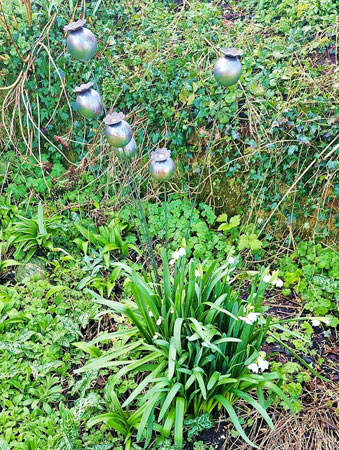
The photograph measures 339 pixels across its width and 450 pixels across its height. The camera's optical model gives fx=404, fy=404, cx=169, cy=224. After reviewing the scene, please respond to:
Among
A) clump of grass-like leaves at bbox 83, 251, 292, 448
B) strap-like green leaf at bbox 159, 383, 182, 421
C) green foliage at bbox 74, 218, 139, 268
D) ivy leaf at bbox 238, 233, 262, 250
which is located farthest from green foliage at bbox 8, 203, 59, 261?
strap-like green leaf at bbox 159, 383, 182, 421

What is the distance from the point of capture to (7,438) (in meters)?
1.97

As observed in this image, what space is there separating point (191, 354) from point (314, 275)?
46.5 inches

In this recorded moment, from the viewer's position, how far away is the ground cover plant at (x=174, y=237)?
6.47 ft

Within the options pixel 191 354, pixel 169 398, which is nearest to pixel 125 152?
pixel 191 354

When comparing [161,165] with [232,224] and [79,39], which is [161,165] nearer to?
[79,39]

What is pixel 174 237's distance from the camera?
296 centimetres

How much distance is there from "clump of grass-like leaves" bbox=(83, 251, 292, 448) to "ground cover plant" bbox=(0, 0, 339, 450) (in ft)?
0.04

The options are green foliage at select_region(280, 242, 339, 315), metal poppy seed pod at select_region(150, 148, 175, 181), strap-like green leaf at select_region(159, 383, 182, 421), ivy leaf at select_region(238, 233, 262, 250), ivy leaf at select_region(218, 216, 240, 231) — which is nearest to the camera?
metal poppy seed pod at select_region(150, 148, 175, 181)

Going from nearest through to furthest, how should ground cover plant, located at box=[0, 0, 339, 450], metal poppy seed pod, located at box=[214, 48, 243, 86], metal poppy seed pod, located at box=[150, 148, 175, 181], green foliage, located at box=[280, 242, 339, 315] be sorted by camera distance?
metal poppy seed pod, located at box=[214, 48, 243, 86] < metal poppy seed pod, located at box=[150, 148, 175, 181] < ground cover plant, located at box=[0, 0, 339, 450] < green foliage, located at box=[280, 242, 339, 315]

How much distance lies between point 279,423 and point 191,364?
0.60 m

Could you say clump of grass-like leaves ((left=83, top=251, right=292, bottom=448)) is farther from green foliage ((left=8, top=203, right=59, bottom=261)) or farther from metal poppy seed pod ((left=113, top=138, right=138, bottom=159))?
green foliage ((left=8, top=203, right=59, bottom=261))

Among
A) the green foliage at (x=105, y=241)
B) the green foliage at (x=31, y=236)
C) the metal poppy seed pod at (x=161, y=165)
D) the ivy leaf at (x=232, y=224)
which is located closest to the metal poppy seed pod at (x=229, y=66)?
the metal poppy seed pod at (x=161, y=165)

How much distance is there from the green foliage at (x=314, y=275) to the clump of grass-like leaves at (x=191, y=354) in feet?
2.33

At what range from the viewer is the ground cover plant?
1972mm
